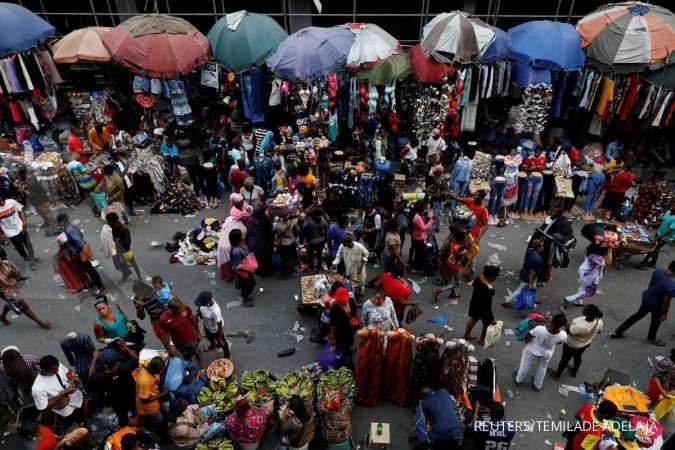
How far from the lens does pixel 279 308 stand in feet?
26.6

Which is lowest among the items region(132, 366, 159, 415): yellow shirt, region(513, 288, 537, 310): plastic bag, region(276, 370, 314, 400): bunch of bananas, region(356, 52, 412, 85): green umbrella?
region(513, 288, 537, 310): plastic bag

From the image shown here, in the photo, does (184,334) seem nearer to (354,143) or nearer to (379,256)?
(379,256)

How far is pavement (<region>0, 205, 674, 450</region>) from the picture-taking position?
6.41m

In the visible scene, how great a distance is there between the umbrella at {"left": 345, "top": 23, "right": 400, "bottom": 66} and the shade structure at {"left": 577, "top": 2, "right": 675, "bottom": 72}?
4.58 m

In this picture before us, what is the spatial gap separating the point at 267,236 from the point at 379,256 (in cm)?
214

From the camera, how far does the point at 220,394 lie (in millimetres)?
6055

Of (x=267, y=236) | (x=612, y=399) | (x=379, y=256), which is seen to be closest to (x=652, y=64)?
(x=379, y=256)

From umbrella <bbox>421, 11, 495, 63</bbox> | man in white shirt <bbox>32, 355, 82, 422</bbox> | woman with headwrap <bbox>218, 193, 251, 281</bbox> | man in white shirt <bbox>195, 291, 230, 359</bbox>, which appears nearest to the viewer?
man in white shirt <bbox>32, 355, 82, 422</bbox>

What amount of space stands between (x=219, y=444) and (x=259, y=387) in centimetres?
84

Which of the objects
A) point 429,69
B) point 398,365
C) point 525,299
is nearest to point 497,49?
point 429,69

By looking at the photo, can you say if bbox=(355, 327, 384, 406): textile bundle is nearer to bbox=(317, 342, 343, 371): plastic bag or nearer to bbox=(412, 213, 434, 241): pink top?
bbox=(317, 342, 343, 371): plastic bag

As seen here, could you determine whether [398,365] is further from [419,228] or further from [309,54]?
[309,54]

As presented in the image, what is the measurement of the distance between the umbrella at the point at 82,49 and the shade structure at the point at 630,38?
11266 millimetres

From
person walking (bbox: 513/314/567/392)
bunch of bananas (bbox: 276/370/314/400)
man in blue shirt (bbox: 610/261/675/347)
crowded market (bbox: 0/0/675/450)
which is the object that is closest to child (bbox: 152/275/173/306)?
crowded market (bbox: 0/0/675/450)
